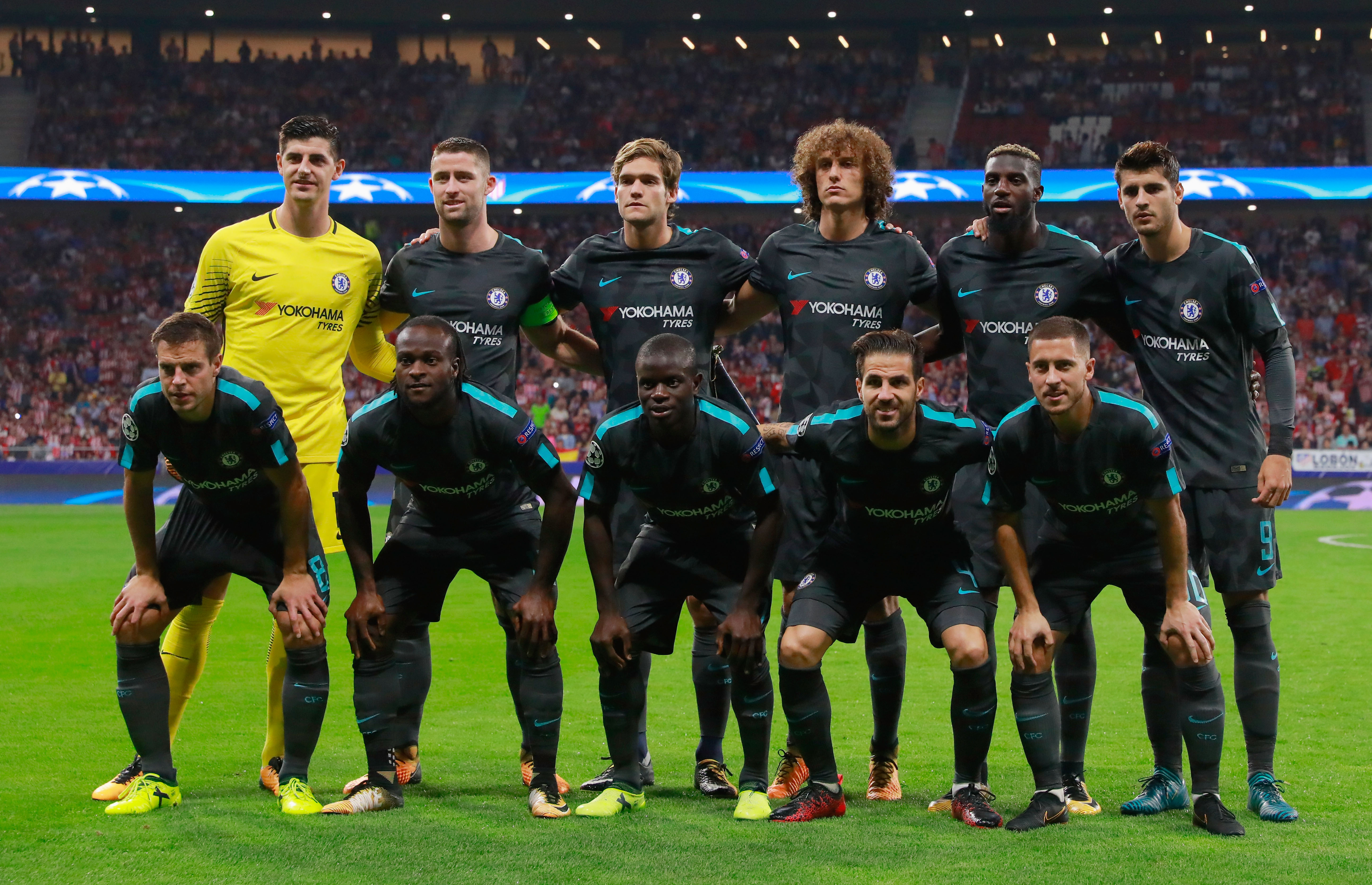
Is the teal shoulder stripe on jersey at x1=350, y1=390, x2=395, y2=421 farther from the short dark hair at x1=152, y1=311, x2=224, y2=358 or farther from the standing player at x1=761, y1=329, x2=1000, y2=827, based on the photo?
the standing player at x1=761, y1=329, x2=1000, y2=827

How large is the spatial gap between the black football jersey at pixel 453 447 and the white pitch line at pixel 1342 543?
14.4m

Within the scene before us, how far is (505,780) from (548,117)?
2964 cm

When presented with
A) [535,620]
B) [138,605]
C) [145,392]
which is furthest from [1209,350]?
[138,605]

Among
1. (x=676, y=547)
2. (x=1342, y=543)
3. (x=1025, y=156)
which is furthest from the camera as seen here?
(x=1342, y=543)

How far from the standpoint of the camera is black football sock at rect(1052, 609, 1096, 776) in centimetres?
519

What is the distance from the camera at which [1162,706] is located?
17.1ft

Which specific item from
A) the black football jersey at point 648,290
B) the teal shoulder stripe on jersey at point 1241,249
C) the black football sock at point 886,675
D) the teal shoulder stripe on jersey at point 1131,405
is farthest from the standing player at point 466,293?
the teal shoulder stripe on jersey at point 1241,249

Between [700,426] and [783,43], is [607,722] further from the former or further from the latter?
[783,43]

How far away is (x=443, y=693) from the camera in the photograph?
7.71m

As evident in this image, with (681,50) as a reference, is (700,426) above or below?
below

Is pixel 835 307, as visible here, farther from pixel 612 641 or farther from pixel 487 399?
pixel 612 641

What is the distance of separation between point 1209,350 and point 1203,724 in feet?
4.76

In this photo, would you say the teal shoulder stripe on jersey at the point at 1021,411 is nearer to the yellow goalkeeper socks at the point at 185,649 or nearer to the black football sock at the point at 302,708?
the black football sock at the point at 302,708

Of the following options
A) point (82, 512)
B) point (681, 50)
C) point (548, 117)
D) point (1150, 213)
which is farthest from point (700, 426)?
point (681, 50)
